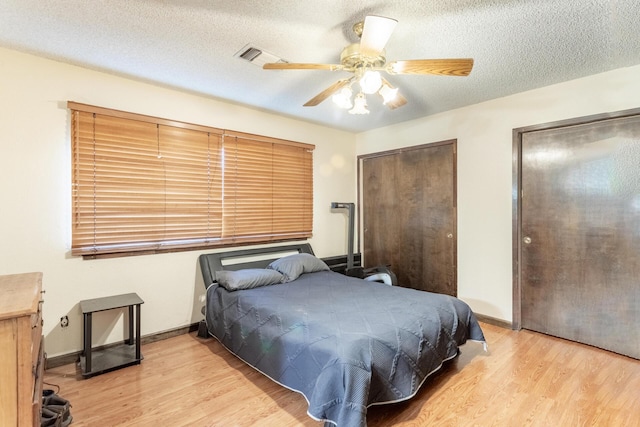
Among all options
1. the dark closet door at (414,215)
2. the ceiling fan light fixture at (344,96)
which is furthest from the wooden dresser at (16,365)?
the dark closet door at (414,215)

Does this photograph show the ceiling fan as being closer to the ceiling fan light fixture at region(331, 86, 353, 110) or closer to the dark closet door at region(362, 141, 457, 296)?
the ceiling fan light fixture at region(331, 86, 353, 110)

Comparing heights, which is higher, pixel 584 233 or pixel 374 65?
pixel 374 65

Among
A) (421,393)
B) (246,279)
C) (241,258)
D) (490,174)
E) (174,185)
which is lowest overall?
(421,393)

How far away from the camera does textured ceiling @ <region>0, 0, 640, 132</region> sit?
5.98 ft

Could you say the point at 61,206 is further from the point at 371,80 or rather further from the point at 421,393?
the point at 421,393

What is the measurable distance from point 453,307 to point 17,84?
3.80 metres

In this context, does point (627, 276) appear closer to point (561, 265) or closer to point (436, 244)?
point (561, 265)

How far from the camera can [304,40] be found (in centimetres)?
217

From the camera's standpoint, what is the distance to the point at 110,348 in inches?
108

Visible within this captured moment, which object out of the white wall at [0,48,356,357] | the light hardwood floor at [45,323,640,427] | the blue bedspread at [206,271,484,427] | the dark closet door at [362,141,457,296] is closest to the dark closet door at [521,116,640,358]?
the light hardwood floor at [45,323,640,427]

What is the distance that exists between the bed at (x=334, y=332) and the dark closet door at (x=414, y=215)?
124cm

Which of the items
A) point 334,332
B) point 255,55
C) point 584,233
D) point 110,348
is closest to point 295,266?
point 334,332

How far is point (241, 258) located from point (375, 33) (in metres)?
2.71

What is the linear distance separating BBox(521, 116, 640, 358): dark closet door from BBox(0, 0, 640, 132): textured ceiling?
0.63 metres
